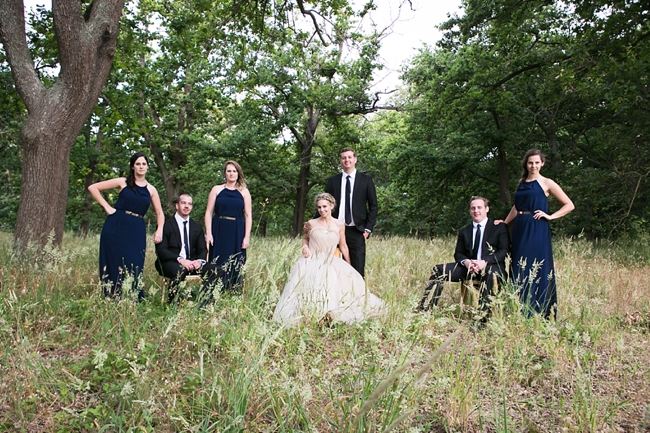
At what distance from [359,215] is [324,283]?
153cm

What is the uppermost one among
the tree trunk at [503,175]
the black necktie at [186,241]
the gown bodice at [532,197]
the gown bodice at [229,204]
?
the tree trunk at [503,175]

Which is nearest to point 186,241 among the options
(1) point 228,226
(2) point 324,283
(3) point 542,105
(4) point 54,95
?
(1) point 228,226

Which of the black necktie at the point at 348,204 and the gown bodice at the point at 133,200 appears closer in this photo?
the gown bodice at the point at 133,200

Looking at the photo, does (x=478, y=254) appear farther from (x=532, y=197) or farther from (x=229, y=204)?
(x=229, y=204)

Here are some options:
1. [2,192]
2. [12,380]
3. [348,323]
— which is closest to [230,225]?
[348,323]

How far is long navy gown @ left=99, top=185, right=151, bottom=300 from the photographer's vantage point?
203 inches

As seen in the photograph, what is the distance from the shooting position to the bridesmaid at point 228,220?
5742mm

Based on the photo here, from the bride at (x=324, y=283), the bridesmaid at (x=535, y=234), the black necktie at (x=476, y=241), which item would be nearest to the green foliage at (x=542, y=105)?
the bridesmaid at (x=535, y=234)

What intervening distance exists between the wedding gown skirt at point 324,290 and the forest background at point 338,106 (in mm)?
3599

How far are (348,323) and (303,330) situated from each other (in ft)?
1.89

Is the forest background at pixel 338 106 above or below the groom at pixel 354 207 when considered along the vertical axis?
above

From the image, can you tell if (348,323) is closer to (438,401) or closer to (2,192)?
(438,401)

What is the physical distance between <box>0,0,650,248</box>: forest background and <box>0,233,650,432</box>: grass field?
335cm

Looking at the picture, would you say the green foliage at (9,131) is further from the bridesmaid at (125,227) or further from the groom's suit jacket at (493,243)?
the groom's suit jacket at (493,243)
